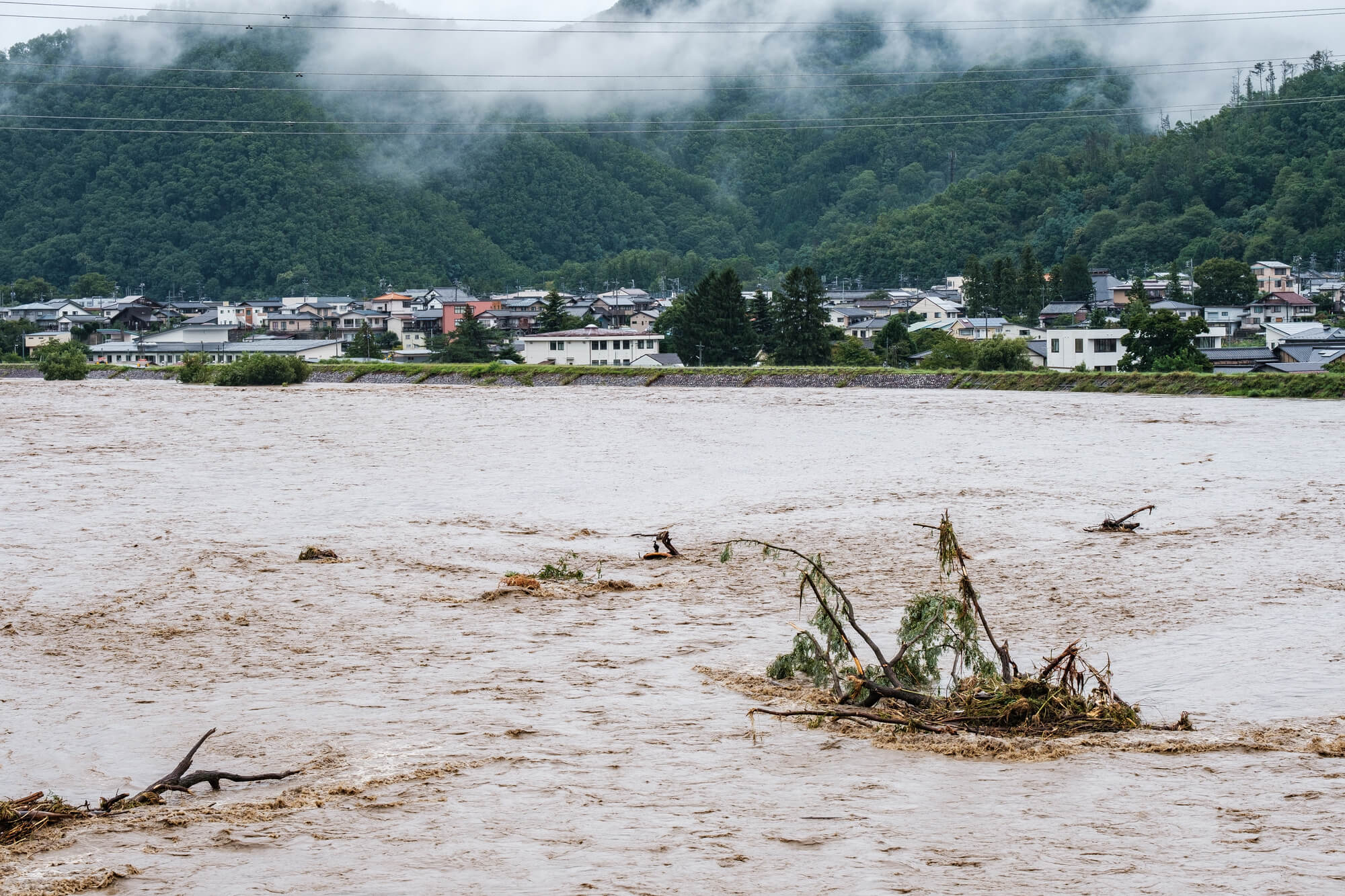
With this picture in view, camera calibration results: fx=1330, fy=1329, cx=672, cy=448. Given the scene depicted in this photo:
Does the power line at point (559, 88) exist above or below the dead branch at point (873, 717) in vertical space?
above

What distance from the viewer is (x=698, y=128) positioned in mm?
149500

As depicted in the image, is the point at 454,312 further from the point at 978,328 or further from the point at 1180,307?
the point at 1180,307

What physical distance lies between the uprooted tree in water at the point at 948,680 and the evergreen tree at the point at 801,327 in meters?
43.4

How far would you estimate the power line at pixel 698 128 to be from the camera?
314ft

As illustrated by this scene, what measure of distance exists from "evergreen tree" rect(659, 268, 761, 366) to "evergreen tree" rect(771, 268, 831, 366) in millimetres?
1720

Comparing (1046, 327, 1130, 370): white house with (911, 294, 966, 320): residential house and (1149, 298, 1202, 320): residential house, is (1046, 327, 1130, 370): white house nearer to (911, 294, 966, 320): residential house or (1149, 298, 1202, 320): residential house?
(1149, 298, 1202, 320): residential house

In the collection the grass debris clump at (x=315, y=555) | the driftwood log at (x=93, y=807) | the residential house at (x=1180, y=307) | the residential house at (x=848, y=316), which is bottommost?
the driftwood log at (x=93, y=807)

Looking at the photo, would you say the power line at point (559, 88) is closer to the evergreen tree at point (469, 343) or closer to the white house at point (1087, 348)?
the evergreen tree at point (469, 343)

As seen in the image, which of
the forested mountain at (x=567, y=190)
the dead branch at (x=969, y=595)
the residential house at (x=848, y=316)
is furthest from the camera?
the forested mountain at (x=567, y=190)

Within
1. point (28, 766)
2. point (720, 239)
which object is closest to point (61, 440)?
point (28, 766)

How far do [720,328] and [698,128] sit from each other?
101m

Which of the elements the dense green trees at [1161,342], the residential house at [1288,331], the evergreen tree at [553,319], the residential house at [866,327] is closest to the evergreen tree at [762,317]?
the evergreen tree at [553,319]

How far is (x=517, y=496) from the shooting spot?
1636cm

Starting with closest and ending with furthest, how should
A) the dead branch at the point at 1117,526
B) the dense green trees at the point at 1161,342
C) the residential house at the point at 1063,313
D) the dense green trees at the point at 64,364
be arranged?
the dead branch at the point at 1117,526 < the dense green trees at the point at 1161,342 < the dense green trees at the point at 64,364 < the residential house at the point at 1063,313
